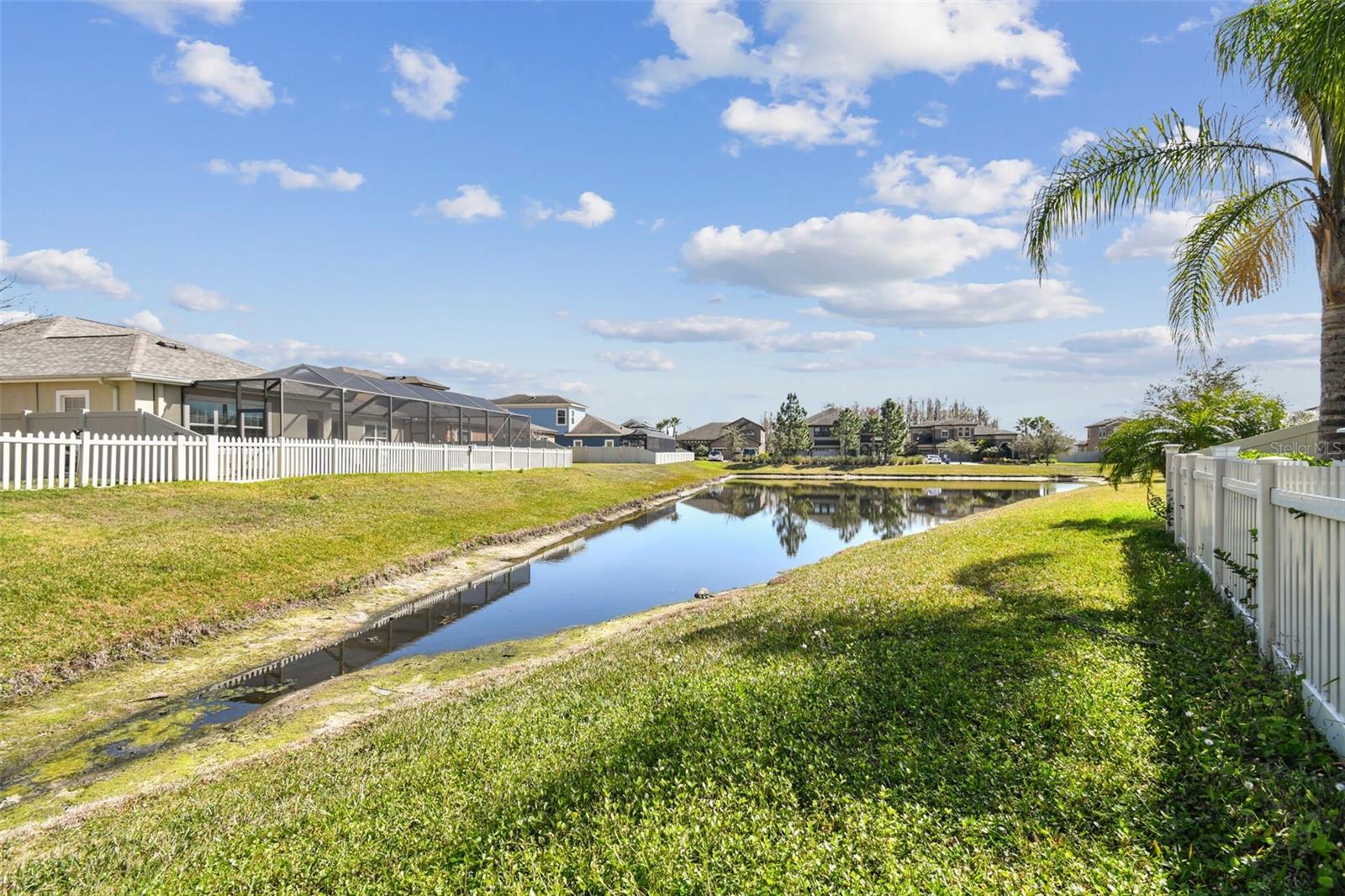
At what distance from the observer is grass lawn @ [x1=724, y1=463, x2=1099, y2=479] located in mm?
56750

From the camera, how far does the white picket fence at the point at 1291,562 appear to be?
140 inches

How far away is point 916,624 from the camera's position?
623 centimetres

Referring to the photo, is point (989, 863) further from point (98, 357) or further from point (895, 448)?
point (895, 448)

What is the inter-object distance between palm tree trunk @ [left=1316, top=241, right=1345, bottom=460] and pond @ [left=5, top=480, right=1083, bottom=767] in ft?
29.0

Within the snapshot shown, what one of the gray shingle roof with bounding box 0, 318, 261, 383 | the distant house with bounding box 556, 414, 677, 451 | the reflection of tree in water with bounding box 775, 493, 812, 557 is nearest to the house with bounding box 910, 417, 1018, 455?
the distant house with bounding box 556, 414, 677, 451

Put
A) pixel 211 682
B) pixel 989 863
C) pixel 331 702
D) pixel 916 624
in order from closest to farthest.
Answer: pixel 989 863, pixel 916 624, pixel 331 702, pixel 211 682

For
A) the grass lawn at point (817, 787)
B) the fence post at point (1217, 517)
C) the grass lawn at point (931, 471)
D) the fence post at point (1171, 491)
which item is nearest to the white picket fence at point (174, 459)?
the grass lawn at point (817, 787)

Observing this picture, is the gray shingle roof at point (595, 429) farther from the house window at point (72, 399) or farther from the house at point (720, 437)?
the house window at point (72, 399)

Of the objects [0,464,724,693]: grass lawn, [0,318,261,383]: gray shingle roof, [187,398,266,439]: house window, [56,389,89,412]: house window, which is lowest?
[0,464,724,693]: grass lawn

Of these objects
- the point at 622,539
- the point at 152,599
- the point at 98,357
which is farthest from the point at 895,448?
the point at 152,599

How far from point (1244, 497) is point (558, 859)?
236 inches

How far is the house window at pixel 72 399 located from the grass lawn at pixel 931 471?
49699 mm

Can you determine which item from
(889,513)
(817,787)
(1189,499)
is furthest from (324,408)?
(817,787)

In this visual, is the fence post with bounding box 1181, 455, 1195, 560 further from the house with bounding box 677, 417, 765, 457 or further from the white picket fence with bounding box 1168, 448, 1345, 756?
the house with bounding box 677, 417, 765, 457
